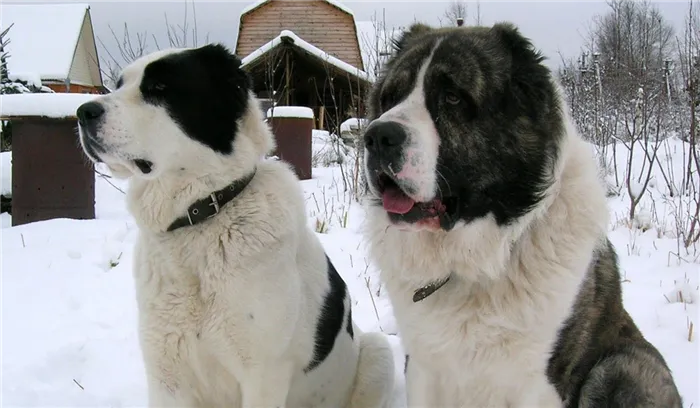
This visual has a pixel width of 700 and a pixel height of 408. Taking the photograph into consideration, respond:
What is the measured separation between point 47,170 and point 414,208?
4.94m

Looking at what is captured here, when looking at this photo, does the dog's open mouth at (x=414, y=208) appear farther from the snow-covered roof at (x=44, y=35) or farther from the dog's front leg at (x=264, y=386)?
the snow-covered roof at (x=44, y=35)

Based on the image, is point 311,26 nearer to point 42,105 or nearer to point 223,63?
point 42,105

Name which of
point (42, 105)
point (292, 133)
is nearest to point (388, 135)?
point (42, 105)

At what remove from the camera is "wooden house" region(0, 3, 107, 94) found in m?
29.9

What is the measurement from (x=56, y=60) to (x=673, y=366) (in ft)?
110

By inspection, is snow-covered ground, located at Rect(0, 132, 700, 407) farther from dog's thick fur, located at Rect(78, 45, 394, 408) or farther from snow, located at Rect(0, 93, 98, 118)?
snow, located at Rect(0, 93, 98, 118)

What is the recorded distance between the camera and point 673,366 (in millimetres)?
3002

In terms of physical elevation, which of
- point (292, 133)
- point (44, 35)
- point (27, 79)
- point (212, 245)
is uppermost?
point (44, 35)

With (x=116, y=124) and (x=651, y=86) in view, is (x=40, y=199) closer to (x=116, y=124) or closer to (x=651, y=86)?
(x=116, y=124)

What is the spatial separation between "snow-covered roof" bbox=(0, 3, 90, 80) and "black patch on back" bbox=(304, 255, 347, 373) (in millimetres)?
31449

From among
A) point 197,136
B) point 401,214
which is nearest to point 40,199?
point 197,136

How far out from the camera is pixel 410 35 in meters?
2.29

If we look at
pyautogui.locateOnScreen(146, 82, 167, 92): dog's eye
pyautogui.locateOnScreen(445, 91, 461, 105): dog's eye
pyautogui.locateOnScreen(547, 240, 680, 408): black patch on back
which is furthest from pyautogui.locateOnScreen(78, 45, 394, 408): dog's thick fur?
pyautogui.locateOnScreen(547, 240, 680, 408): black patch on back

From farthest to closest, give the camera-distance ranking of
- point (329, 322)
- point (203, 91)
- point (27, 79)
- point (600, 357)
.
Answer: point (27, 79)
point (329, 322)
point (203, 91)
point (600, 357)
